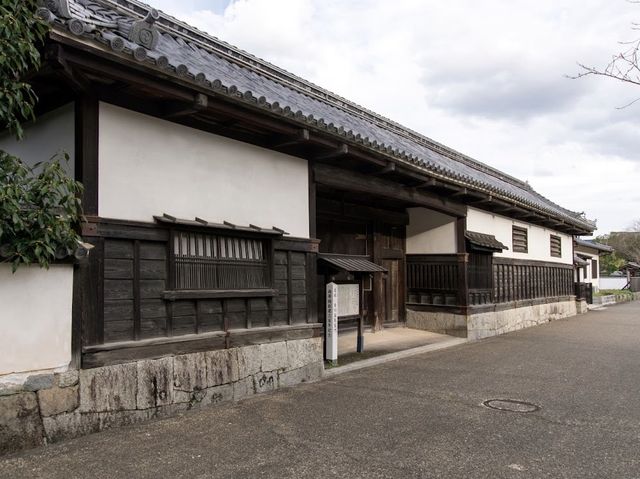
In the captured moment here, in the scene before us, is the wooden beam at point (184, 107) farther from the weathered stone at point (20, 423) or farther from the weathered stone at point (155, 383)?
the weathered stone at point (20, 423)

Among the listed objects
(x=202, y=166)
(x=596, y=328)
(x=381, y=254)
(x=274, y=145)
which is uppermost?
(x=274, y=145)

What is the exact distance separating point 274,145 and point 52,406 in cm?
439

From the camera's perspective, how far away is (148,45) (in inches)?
209

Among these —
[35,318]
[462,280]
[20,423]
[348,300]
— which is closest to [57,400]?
[20,423]

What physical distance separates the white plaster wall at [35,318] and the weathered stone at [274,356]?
272 cm

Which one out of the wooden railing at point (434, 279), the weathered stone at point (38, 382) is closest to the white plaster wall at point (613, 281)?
the wooden railing at point (434, 279)

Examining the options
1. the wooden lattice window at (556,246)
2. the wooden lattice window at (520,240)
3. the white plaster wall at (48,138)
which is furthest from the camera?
the wooden lattice window at (556,246)

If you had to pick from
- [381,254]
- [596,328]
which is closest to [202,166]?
[381,254]

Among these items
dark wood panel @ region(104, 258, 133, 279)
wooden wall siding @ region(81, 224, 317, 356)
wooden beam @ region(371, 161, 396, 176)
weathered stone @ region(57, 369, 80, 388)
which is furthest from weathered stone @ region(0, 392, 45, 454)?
wooden beam @ region(371, 161, 396, 176)

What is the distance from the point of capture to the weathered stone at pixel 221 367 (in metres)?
6.26

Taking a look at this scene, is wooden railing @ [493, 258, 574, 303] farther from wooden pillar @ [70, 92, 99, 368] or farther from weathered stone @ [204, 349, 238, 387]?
wooden pillar @ [70, 92, 99, 368]

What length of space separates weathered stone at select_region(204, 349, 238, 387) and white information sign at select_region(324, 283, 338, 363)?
2.40 m

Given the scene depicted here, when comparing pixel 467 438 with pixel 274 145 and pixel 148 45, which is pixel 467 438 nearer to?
pixel 274 145

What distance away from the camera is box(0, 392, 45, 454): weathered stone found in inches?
173
